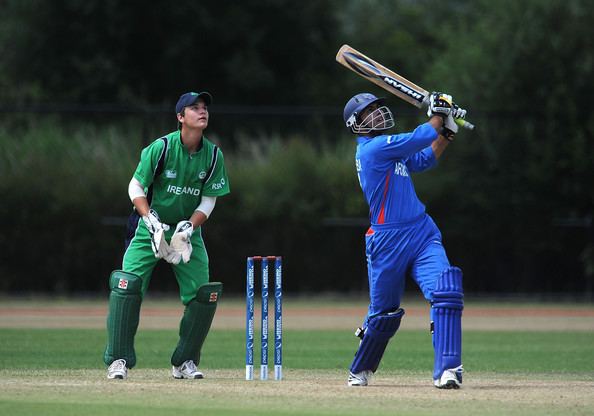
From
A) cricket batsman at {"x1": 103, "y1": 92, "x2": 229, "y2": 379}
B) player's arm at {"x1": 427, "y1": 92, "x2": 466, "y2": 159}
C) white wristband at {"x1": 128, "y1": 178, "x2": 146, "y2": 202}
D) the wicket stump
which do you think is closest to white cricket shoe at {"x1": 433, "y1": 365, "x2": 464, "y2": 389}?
the wicket stump

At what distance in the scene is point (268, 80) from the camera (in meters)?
30.2

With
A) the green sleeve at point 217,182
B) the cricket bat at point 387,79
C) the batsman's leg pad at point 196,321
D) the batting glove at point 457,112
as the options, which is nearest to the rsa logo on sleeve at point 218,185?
the green sleeve at point 217,182

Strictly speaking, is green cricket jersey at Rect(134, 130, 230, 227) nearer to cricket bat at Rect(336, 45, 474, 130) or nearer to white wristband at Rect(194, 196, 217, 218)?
white wristband at Rect(194, 196, 217, 218)

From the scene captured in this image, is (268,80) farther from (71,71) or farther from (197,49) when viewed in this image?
(71,71)

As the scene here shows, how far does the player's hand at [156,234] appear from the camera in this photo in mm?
8258

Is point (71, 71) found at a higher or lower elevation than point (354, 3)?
lower

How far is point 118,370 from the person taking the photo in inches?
332

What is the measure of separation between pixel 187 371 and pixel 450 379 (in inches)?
81.8

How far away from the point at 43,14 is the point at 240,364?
21.0m

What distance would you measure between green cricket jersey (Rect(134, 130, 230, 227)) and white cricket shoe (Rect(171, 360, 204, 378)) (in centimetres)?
106

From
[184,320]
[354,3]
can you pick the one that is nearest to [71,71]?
[354,3]

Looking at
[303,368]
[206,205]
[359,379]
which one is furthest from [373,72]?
[303,368]

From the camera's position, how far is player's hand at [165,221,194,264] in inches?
329

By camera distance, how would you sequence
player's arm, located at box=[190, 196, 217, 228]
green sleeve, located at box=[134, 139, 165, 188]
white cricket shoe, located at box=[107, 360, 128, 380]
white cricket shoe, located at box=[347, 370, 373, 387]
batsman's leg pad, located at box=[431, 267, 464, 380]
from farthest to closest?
player's arm, located at box=[190, 196, 217, 228], green sleeve, located at box=[134, 139, 165, 188], white cricket shoe, located at box=[107, 360, 128, 380], white cricket shoe, located at box=[347, 370, 373, 387], batsman's leg pad, located at box=[431, 267, 464, 380]
